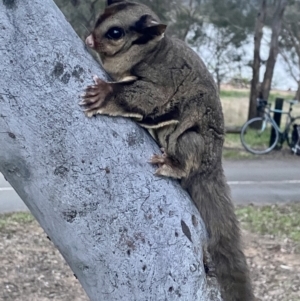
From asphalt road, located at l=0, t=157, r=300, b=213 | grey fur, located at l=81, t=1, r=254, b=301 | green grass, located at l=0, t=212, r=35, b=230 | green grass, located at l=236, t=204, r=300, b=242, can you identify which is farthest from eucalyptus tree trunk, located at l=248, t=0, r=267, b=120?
grey fur, located at l=81, t=1, r=254, b=301

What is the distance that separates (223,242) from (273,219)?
6.96 metres

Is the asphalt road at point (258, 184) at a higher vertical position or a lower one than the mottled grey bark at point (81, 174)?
lower

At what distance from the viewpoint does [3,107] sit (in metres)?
2.16

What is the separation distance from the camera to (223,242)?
2.65m

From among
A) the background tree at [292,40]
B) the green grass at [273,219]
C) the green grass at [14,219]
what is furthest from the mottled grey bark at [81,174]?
the background tree at [292,40]

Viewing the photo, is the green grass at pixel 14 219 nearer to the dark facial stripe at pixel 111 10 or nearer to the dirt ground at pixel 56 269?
the dirt ground at pixel 56 269

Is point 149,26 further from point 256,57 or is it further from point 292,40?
point 292,40

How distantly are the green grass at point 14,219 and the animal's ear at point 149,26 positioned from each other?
6.50m

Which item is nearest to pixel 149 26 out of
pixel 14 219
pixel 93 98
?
pixel 93 98

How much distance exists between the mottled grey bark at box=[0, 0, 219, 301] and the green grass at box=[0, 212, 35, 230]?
6.76 meters

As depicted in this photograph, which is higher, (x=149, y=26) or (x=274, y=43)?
(x=149, y=26)

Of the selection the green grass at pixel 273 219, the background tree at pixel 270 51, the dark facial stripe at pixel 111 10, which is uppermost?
the dark facial stripe at pixel 111 10

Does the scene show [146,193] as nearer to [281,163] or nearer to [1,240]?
[1,240]

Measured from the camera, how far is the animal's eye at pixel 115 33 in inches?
108
